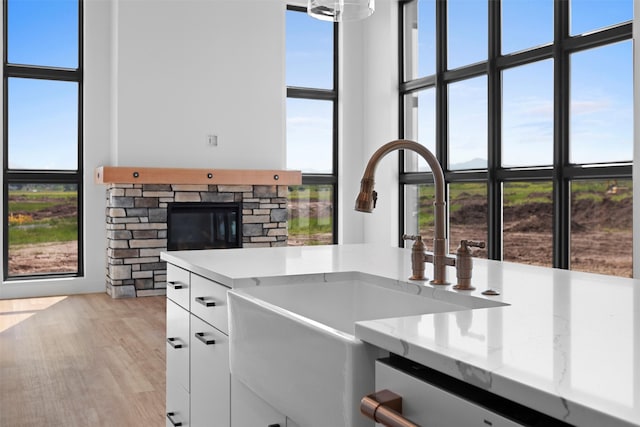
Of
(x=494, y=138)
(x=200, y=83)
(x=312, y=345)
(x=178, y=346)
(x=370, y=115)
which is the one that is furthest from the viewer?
(x=370, y=115)

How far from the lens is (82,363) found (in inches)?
150

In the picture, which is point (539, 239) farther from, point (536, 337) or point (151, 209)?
point (536, 337)

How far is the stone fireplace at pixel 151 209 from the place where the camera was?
6.07m

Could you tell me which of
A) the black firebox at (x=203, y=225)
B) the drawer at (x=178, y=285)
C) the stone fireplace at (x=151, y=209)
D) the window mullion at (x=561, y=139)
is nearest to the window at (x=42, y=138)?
the stone fireplace at (x=151, y=209)

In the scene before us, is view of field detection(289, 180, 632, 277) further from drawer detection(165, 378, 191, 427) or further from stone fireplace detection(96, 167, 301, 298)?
drawer detection(165, 378, 191, 427)

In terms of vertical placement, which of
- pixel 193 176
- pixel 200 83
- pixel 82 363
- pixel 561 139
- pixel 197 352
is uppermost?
pixel 200 83

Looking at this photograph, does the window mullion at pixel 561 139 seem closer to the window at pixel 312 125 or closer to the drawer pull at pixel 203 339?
the window at pixel 312 125

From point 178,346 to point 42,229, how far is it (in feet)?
15.6

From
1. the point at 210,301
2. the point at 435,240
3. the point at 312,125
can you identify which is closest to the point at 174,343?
the point at 210,301

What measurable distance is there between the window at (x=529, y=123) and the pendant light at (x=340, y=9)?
2.53 m

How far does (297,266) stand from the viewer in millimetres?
1996

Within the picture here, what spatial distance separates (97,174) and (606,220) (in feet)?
15.5

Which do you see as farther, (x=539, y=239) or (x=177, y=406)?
(x=539, y=239)

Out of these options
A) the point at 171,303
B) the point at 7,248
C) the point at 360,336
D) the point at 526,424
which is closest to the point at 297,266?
the point at 171,303
